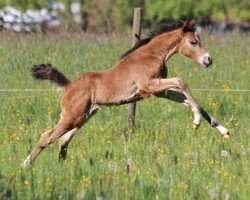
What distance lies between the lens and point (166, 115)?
46.3ft

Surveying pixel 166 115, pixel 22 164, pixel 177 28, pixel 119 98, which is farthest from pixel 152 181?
pixel 166 115

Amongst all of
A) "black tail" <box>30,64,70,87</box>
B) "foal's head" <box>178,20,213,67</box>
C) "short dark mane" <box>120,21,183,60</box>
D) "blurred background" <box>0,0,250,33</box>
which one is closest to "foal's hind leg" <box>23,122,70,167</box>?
"black tail" <box>30,64,70,87</box>

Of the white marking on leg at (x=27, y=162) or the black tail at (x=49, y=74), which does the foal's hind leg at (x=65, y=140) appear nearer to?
the black tail at (x=49, y=74)

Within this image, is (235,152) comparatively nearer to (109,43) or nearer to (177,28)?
(177,28)

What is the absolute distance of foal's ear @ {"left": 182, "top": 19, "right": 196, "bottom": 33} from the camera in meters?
12.1

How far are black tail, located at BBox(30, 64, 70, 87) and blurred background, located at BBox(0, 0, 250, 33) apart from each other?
24979 millimetres

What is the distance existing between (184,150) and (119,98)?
3.74ft

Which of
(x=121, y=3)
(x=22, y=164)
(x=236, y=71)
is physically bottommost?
(x=22, y=164)

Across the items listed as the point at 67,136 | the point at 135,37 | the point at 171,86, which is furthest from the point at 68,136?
the point at 135,37

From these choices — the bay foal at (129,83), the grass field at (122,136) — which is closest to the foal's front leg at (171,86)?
the bay foal at (129,83)

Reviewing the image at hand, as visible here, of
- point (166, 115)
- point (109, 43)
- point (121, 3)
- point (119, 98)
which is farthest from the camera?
point (121, 3)

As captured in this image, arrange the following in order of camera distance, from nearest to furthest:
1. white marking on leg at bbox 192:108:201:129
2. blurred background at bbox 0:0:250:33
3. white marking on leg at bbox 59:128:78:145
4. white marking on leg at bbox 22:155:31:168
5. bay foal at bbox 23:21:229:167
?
white marking on leg at bbox 22:155:31:168 < white marking on leg at bbox 192:108:201:129 < bay foal at bbox 23:21:229:167 < white marking on leg at bbox 59:128:78:145 < blurred background at bbox 0:0:250:33

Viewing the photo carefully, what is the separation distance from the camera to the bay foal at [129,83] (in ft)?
37.6

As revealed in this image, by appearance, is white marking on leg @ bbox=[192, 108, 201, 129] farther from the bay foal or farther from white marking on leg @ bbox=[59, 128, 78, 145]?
white marking on leg @ bbox=[59, 128, 78, 145]
